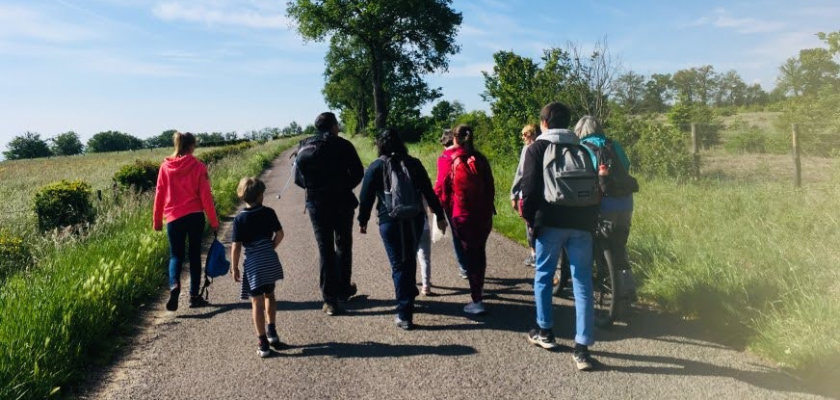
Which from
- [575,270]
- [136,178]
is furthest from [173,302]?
[136,178]

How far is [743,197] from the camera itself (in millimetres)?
8164

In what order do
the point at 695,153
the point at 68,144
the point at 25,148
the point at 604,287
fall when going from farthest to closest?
the point at 68,144 → the point at 25,148 → the point at 695,153 → the point at 604,287

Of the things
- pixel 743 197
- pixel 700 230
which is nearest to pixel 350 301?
pixel 700 230

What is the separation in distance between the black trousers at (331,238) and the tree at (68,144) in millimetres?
134375

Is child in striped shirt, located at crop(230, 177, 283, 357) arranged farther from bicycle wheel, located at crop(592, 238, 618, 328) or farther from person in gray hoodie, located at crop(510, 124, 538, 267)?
bicycle wheel, located at crop(592, 238, 618, 328)

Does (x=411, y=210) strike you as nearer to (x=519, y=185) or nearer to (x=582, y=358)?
(x=519, y=185)

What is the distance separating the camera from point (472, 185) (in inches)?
213

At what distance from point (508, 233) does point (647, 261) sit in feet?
11.0

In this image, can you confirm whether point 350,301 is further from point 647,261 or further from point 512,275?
point 647,261

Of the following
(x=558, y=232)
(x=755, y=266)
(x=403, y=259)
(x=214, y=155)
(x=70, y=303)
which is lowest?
(x=755, y=266)

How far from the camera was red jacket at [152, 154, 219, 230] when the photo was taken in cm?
563

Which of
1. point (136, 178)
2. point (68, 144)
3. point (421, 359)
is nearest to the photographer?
point (421, 359)

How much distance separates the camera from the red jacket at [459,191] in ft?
17.7

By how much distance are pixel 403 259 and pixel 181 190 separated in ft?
8.47
